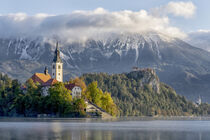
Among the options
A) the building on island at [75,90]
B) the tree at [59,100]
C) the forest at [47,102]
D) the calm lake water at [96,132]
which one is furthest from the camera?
the building on island at [75,90]

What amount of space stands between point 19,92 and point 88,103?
98.9 feet

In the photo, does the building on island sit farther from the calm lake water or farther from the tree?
the calm lake water

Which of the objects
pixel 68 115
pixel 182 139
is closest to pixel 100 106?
pixel 68 115

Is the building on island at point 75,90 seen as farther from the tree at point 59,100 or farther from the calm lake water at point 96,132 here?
the calm lake water at point 96,132

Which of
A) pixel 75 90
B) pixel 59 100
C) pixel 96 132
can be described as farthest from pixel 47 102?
pixel 96 132

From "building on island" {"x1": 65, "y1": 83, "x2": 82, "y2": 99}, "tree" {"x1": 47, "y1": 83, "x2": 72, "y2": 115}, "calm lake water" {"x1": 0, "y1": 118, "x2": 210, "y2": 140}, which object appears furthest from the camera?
"building on island" {"x1": 65, "y1": 83, "x2": 82, "y2": 99}

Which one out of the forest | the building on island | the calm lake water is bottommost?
the calm lake water

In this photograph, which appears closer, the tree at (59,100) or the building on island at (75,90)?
the tree at (59,100)

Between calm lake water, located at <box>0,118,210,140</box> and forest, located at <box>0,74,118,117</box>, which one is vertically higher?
forest, located at <box>0,74,118,117</box>

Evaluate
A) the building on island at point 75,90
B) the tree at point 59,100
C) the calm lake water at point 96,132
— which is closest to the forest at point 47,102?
the tree at point 59,100

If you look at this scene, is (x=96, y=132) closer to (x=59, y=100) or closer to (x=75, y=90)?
(x=59, y=100)

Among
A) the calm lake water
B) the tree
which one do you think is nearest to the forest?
the tree

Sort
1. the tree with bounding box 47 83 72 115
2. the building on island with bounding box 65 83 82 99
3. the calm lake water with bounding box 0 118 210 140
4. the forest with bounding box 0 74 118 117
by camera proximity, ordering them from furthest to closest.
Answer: the building on island with bounding box 65 83 82 99 → the forest with bounding box 0 74 118 117 → the tree with bounding box 47 83 72 115 → the calm lake water with bounding box 0 118 210 140

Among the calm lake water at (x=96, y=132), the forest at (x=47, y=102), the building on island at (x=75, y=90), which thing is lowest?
the calm lake water at (x=96, y=132)
